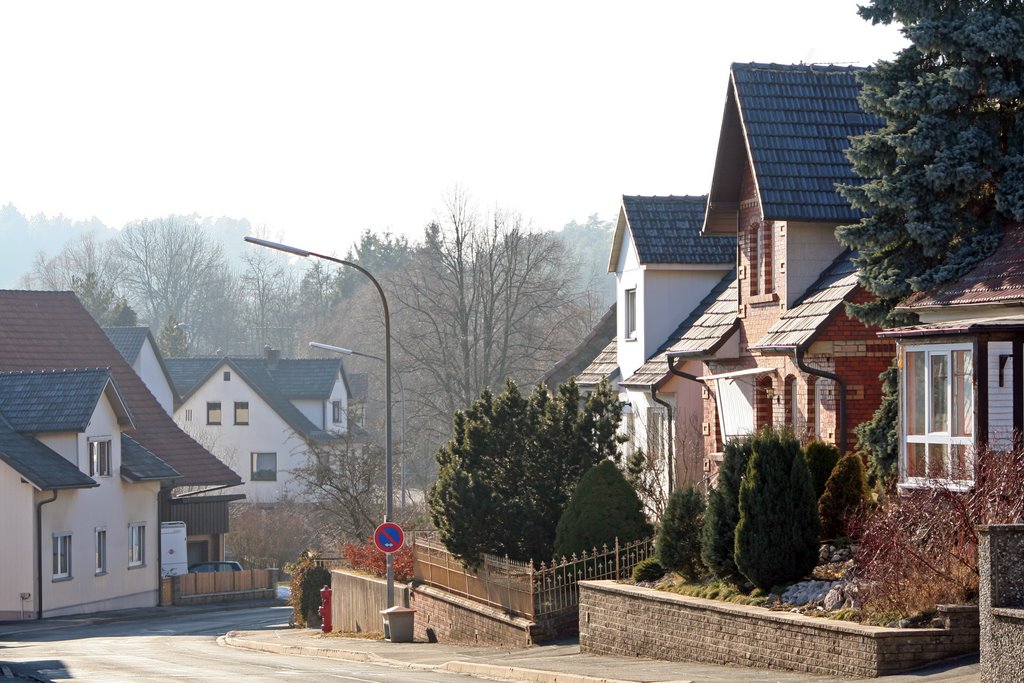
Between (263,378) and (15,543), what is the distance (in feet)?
141

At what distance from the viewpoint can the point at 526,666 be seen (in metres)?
21.1

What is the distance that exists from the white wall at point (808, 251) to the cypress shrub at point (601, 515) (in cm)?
439

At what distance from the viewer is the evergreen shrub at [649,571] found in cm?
2252

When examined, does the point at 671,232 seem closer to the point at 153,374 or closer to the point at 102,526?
the point at 102,526

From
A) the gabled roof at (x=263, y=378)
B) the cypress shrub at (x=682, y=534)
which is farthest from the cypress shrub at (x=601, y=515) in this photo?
the gabled roof at (x=263, y=378)

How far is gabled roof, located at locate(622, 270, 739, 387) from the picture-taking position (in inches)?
1166

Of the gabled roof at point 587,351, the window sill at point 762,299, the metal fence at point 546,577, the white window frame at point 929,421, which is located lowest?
the metal fence at point 546,577

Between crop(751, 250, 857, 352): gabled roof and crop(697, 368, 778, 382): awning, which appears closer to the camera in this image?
crop(751, 250, 857, 352): gabled roof

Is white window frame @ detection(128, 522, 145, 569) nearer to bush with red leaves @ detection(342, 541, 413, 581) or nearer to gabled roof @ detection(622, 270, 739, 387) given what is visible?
bush with red leaves @ detection(342, 541, 413, 581)

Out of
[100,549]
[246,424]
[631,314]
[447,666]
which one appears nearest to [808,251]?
[447,666]

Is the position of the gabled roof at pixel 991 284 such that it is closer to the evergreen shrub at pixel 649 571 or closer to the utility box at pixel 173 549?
the evergreen shrub at pixel 649 571

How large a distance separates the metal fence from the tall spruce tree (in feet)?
18.1

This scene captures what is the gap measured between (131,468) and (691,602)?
32895mm

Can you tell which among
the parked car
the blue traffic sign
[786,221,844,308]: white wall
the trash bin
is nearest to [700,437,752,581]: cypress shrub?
[786,221,844,308]: white wall
